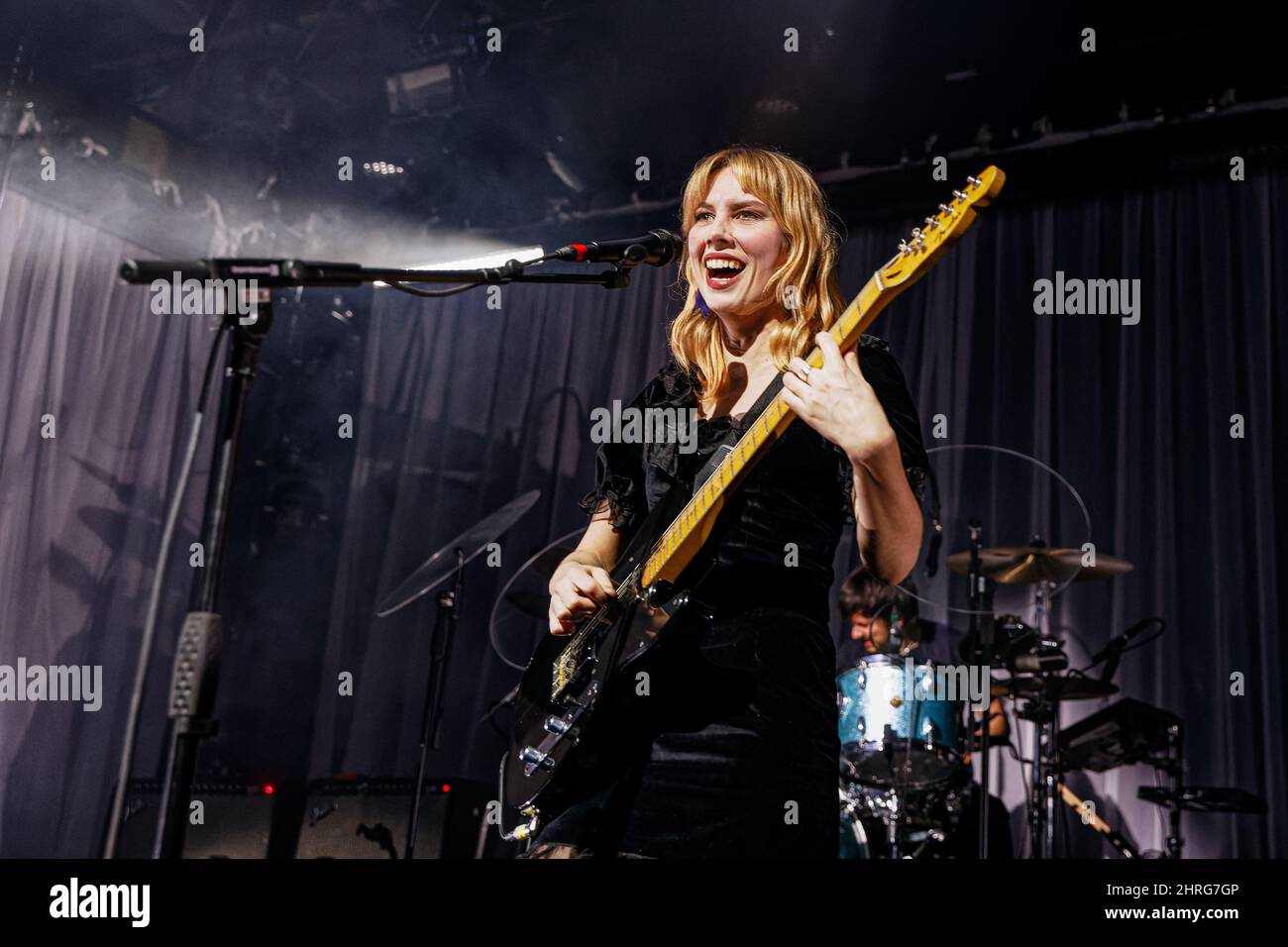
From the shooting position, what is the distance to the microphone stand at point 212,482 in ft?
4.69

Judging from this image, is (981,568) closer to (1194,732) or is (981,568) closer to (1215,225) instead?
(1194,732)

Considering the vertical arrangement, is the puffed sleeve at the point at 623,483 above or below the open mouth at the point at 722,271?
below

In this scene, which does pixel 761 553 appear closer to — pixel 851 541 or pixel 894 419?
pixel 894 419

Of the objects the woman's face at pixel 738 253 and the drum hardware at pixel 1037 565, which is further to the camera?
the drum hardware at pixel 1037 565

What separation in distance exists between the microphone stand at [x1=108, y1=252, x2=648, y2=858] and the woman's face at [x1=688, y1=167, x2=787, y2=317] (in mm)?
403

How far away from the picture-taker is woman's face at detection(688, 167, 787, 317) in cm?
204

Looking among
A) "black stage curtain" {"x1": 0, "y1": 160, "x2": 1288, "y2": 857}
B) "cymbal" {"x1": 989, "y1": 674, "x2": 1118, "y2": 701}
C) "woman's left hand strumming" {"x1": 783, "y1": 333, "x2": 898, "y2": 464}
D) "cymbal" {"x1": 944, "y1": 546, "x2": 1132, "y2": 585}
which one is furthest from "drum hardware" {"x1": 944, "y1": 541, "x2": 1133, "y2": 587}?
"woman's left hand strumming" {"x1": 783, "y1": 333, "x2": 898, "y2": 464}

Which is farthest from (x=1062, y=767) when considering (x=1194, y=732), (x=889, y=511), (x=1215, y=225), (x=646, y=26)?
(x=646, y=26)

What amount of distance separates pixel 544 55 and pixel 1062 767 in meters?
4.24

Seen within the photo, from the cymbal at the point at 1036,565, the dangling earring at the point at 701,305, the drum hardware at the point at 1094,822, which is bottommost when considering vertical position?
the drum hardware at the point at 1094,822

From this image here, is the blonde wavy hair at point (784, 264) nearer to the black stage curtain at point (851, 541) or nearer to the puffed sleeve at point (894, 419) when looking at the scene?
the puffed sleeve at point (894, 419)

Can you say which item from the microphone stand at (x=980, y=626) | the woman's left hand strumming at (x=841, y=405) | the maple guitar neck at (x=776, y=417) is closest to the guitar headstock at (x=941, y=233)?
the maple guitar neck at (x=776, y=417)

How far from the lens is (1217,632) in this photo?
5215mm

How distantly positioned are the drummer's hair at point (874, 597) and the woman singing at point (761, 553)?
3211 millimetres
